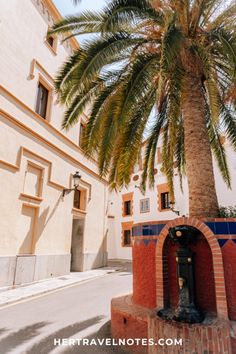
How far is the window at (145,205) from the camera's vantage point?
19.0 metres

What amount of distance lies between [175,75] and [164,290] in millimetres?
3999

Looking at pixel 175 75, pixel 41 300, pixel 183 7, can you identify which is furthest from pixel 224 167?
pixel 41 300

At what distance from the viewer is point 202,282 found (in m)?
3.77

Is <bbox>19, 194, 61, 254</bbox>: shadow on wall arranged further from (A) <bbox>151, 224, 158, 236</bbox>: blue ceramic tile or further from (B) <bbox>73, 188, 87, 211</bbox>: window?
(A) <bbox>151, 224, 158, 236</bbox>: blue ceramic tile

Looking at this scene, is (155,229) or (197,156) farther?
Result: (197,156)

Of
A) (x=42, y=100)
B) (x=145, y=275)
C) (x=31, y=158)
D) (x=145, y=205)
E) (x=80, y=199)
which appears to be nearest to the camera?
(x=145, y=275)

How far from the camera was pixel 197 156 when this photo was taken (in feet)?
15.1

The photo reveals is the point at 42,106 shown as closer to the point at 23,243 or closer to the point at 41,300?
the point at 23,243

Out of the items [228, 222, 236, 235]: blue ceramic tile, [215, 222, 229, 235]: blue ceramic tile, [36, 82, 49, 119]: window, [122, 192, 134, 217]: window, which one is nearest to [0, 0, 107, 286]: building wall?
[36, 82, 49, 119]: window

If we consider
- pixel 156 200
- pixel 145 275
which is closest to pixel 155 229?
pixel 145 275

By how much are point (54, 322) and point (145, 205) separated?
48.7ft

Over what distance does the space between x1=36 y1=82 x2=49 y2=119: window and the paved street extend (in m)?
7.26

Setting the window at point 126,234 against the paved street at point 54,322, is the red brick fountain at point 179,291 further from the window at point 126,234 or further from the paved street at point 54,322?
the window at point 126,234

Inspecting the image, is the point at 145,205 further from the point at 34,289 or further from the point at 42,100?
the point at 34,289
